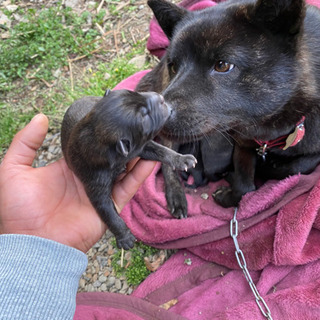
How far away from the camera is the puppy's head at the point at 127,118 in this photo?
233 cm

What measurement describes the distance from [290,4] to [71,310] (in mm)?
2201

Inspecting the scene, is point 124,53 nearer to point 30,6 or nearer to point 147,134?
point 30,6

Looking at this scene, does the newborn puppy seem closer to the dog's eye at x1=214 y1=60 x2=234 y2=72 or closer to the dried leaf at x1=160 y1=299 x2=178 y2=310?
the dog's eye at x1=214 y1=60 x2=234 y2=72

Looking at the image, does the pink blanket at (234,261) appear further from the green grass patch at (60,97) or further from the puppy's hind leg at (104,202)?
the green grass patch at (60,97)

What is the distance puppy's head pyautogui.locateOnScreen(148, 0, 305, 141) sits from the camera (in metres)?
2.24

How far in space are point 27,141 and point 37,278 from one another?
1096 millimetres

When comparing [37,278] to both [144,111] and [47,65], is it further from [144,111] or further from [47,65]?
[47,65]

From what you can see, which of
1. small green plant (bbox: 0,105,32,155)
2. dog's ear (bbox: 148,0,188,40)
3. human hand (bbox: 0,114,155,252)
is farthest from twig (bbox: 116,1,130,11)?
human hand (bbox: 0,114,155,252)

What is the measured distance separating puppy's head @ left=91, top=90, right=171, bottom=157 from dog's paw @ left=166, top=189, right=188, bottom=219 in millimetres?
1237

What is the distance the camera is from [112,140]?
2.37m

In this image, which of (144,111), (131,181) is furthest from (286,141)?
(131,181)

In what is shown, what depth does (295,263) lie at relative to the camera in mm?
2918

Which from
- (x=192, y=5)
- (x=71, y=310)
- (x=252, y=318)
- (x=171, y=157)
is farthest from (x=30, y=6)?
(x=252, y=318)

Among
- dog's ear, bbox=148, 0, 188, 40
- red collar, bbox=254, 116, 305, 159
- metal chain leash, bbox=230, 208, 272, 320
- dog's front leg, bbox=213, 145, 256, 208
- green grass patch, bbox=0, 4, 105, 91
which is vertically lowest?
metal chain leash, bbox=230, 208, 272, 320
